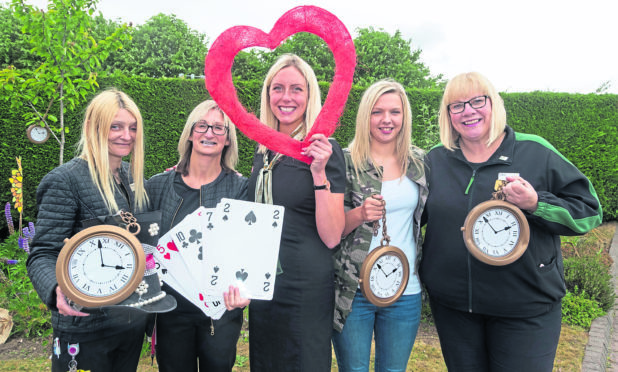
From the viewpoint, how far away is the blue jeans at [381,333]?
2.40 m

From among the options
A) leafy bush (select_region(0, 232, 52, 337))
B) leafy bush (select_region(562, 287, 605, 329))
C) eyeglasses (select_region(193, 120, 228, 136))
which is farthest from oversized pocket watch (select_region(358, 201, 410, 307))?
leafy bush (select_region(562, 287, 605, 329))

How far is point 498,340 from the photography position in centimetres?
223

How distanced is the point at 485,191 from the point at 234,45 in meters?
1.63

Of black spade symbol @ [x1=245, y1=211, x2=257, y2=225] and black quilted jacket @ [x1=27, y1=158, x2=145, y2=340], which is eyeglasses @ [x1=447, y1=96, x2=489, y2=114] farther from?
black quilted jacket @ [x1=27, y1=158, x2=145, y2=340]

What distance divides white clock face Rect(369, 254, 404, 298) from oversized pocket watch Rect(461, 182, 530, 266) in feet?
1.39

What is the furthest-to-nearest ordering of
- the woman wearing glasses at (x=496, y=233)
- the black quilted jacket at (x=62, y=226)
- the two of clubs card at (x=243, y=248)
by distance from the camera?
the woman wearing glasses at (x=496, y=233)
the two of clubs card at (x=243, y=248)
the black quilted jacket at (x=62, y=226)

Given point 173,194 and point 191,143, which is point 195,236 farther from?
point 191,143

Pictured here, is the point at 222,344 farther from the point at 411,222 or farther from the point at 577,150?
the point at 577,150

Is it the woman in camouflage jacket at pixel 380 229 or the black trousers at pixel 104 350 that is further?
the woman in camouflage jacket at pixel 380 229

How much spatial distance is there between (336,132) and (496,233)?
7.07 m

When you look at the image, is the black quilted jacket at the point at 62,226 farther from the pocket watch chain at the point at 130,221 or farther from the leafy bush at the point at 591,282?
the leafy bush at the point at 591,282

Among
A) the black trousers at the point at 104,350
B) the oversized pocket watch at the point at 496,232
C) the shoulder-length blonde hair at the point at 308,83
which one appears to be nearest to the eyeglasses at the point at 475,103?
the oversized pocket watch at the point at 496,232

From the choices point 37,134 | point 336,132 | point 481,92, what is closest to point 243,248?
point 481,92

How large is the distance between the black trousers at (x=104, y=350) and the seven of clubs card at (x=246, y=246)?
0.57 metres
